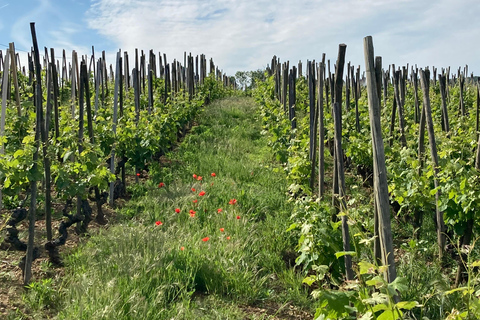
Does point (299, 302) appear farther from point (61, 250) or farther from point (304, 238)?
point (61, 250)

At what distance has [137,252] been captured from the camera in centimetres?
353

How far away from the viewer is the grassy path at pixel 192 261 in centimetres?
282

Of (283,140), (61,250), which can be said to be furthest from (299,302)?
(283,140)

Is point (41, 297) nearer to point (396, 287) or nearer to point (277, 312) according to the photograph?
point (277, 312)

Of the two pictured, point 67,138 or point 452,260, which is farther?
point 67,138

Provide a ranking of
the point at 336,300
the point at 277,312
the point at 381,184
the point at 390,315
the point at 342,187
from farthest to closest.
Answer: the point at 277,312 → the point at 342,187 → the point at 381,184 → the point at 336,300 → the point at 390,315

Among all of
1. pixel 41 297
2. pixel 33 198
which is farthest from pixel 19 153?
pixel 41 297

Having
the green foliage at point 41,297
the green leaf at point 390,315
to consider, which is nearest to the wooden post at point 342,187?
the green leaf at point 390,315

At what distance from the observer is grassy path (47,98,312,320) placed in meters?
2.82

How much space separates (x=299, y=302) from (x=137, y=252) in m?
1.50

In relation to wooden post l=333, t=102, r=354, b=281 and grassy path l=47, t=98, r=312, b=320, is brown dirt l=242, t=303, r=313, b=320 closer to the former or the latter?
grassy path l=47, t=98, r=312, b=320

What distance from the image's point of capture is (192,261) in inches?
133

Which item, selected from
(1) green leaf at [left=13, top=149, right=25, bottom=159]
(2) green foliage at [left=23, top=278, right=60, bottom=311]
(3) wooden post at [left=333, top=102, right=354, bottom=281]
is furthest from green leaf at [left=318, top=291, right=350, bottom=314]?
(1) green leaf at [left=13, top=149, right=25, bottom=159]

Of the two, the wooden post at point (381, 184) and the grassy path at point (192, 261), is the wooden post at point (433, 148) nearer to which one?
the grassy path at point (192, 261)
